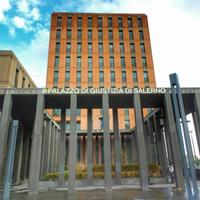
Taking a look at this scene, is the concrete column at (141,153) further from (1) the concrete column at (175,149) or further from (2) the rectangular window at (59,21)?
(2) the rectangular window at (59,21)

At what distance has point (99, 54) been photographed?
45062 millimetres

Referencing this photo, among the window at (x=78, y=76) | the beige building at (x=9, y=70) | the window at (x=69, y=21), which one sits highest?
the window at (x=69, y=21)

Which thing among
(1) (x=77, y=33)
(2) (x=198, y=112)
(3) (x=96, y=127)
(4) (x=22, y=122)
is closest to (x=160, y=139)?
(2) (x=198, y=112)

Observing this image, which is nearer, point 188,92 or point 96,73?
point 188,92

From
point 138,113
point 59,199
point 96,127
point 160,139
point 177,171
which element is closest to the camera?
point 59,199

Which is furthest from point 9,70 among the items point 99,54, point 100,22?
point 100,22

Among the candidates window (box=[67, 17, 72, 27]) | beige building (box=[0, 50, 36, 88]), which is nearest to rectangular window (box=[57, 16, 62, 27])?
window (box=[67, 17, 72, 27])

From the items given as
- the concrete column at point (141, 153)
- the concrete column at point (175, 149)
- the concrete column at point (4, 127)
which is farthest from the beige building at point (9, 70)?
the concrete column at point (175, 149)

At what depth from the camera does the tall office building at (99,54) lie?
4219 centimetres

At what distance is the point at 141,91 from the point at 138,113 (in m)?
2.27

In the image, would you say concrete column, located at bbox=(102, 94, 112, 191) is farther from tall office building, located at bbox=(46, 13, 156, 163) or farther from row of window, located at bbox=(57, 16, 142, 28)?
row of window, located at bbox=(57, 16, 142, 28)

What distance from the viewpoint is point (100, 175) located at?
22734 mm

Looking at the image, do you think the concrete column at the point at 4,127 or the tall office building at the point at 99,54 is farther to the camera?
the tall office building at the point at 99,54

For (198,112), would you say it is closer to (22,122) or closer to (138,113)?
(138,113)
